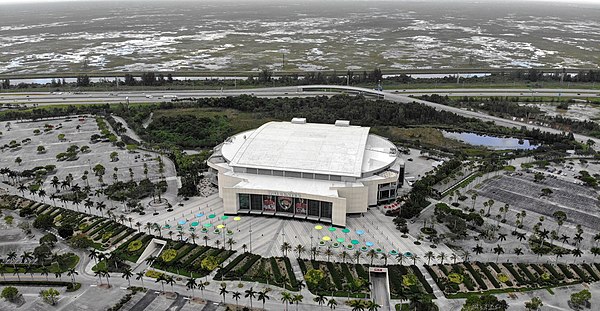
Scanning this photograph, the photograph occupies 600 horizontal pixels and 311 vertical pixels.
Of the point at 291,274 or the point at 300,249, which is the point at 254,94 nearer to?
the point at 300,249

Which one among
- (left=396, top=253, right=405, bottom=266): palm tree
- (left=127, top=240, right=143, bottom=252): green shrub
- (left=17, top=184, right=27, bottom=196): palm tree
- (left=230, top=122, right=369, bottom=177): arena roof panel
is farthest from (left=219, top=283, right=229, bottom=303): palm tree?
(left=17, top=184, right=27, bottom=196): palm tree

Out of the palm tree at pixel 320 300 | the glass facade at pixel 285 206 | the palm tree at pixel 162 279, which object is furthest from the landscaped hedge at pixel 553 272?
the palm tree at pixel 162 279

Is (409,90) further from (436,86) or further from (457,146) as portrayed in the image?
(457,146)

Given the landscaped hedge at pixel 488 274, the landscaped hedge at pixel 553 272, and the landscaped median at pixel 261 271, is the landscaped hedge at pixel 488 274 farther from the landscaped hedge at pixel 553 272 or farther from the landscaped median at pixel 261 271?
the landscaped median at pixel 261 271

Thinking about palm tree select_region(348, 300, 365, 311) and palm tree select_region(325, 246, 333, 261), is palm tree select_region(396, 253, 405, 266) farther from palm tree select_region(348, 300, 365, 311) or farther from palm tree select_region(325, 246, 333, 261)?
palm tree select_region(348, 300, 365, 311)

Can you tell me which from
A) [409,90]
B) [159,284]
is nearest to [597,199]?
[159,284]

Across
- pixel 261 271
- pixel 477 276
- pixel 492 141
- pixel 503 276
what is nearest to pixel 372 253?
pixel 477 276
